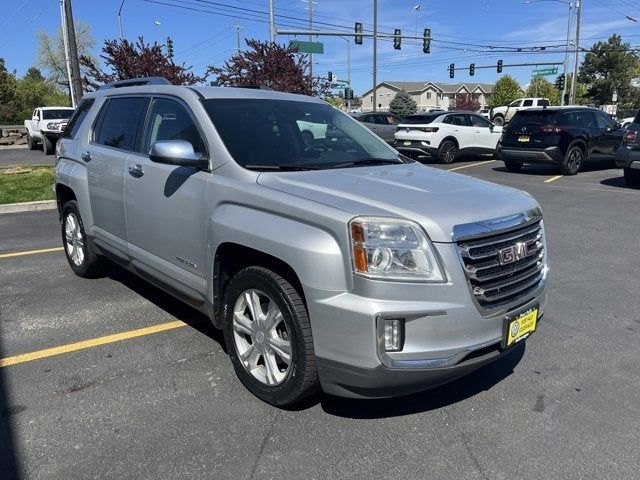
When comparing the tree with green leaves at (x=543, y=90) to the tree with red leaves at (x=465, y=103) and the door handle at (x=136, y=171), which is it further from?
the door handle at (x=136, y=171)

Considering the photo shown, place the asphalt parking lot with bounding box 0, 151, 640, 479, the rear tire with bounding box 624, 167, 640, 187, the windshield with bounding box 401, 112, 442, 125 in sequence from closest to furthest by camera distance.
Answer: the asphalt parking lot with bounding box 0, 151, 640, 479 < the rear tire with bounding box 624, 167, 640, 187 < the windshield with bounding box 401, 112, 442, 125

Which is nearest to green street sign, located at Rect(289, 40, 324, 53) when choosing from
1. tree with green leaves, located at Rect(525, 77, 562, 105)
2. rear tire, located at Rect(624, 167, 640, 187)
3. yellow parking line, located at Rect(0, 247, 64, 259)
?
rear tire, located at Rect(624, 167, 640, 187)

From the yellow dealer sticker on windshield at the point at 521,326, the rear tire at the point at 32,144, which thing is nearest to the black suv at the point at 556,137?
the yellow dealer sticker on windshield at the point at 521,326

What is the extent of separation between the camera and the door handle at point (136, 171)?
407cm

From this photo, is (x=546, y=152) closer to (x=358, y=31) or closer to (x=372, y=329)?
(x=372, y=329)

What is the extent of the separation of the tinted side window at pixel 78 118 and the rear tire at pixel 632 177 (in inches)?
446

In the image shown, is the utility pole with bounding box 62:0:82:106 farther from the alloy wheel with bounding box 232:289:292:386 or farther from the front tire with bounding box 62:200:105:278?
the alloy wheel with bounding box 232:289:292:386

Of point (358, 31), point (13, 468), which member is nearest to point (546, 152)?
point (13, 468)

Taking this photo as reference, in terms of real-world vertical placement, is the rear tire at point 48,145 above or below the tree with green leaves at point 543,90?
below

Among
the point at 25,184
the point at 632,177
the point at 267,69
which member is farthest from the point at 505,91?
the point at 25,184

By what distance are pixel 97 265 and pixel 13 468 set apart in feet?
9.78

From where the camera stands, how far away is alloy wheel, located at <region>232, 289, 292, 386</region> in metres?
3.02

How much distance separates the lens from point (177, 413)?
10.2 feet

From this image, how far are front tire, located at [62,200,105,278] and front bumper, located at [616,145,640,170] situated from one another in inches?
428
